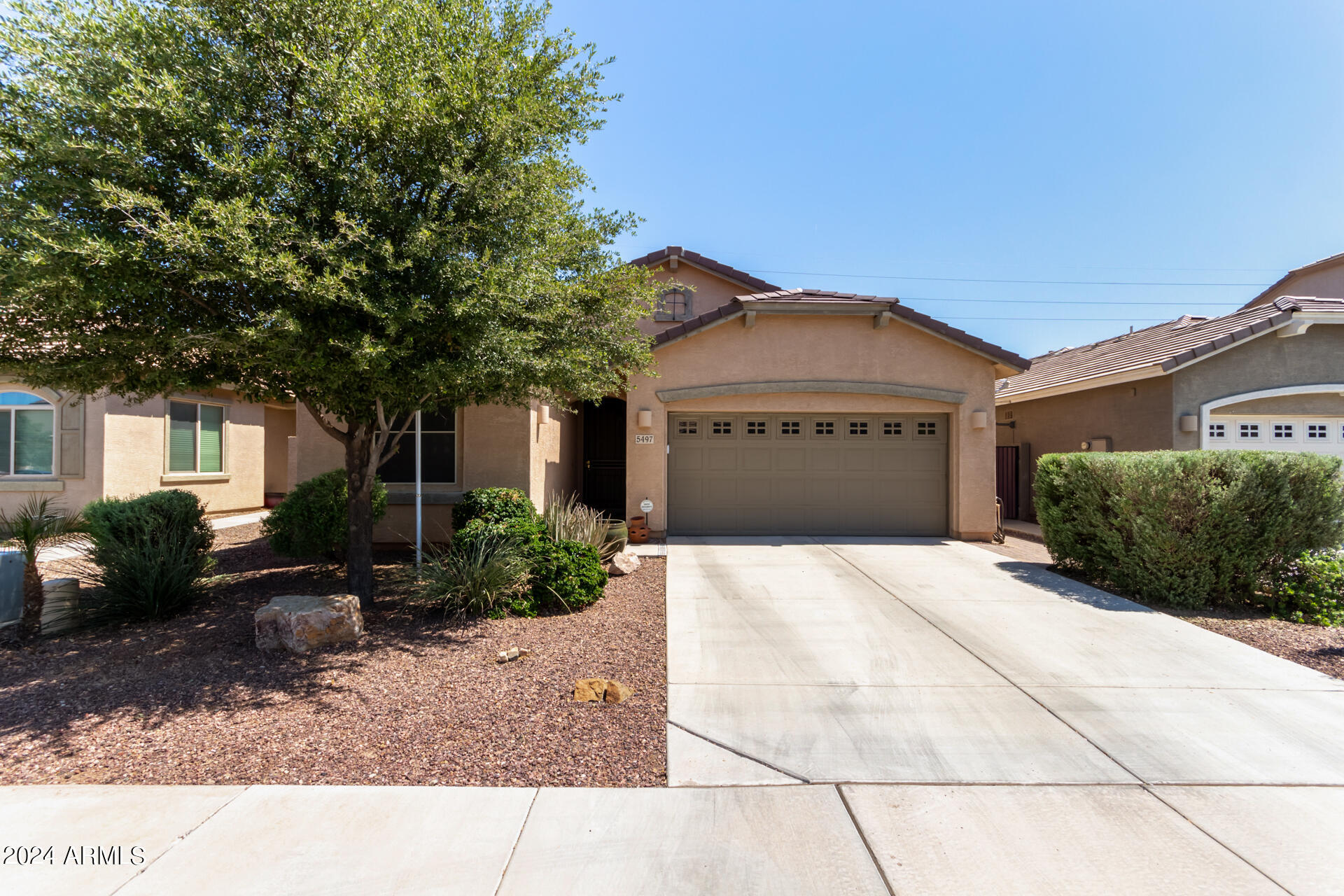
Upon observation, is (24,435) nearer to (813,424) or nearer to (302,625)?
(302,625)

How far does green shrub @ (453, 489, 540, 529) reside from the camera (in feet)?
24.6

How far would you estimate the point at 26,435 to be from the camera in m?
11.5

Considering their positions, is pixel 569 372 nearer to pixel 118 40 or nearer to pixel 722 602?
pixel 722 602

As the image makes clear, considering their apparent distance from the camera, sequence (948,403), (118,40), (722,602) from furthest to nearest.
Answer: (948,403)
(722,602)
(118,40)

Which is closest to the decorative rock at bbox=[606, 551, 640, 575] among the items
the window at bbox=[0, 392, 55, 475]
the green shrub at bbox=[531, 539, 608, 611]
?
the green shrub at bbox=[531, 539, 608, 611]

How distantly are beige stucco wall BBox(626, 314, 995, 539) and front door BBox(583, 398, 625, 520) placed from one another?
9.67 ft

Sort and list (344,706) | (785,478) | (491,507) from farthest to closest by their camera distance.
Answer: (785,478) < (491,507) < (344,706)

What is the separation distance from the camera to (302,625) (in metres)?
5.26

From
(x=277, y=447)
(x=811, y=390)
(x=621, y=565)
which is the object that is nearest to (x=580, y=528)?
(x=621, y=565)

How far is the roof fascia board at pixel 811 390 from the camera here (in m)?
10.8

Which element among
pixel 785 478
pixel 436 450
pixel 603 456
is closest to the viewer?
pixel 436 450

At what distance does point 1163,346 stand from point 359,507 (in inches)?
571

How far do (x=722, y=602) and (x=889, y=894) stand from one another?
4358mm

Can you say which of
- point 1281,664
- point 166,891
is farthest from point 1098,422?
point 166,891
